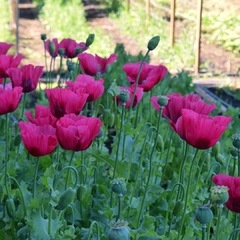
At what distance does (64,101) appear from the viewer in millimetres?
1292

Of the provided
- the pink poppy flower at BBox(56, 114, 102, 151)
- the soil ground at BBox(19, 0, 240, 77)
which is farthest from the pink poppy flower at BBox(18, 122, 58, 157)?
the soil ground at BBox(19, 0, 240, 77)

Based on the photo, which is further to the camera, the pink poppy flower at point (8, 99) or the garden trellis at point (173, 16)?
the garden trellis at point (173, 16)

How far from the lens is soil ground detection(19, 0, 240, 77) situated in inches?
258

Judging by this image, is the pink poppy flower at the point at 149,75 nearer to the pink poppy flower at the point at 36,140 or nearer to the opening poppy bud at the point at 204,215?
the pink poppy flower at the point at 36,140

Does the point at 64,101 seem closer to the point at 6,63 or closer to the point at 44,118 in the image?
the point at 44,118

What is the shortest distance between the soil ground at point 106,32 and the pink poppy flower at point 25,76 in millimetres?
3149

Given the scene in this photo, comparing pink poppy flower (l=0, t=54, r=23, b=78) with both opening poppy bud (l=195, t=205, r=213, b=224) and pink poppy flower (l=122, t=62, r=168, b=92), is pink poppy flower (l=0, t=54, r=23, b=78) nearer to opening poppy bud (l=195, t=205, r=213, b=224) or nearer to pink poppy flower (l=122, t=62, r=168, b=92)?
pink poppy flower (l=122, t=62, r=168, b=92)

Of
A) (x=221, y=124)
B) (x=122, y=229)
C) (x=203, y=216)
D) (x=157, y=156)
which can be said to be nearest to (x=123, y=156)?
(x=157, y=156)

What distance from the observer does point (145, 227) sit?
51.3 inches

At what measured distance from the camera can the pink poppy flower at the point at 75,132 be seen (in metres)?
1.14

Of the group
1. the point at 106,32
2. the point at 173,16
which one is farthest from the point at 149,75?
the point at 106,32

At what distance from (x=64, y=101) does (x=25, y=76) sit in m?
0.38

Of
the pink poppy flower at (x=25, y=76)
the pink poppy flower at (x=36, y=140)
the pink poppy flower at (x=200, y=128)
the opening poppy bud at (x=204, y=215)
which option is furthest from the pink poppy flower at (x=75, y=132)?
the pink poppy flower at (x=25, y=76)

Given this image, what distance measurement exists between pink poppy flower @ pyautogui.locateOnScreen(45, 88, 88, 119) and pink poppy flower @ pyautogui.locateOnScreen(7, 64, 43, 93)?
32cm
